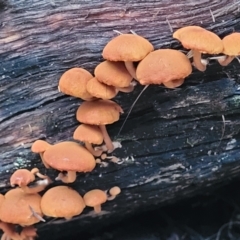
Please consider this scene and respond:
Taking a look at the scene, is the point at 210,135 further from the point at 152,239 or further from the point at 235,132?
the point at 152,239

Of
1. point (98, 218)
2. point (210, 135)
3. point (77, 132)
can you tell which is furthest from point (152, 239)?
point (77, 132)

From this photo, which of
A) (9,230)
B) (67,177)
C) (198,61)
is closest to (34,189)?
(67,177)

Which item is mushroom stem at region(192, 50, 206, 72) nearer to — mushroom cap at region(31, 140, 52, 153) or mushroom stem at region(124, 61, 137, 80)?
mushroom stem at region(124, 61, 137, 80)

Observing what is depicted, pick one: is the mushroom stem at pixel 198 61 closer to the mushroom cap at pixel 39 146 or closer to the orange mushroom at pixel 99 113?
the orange mushroom at pixel 99 113

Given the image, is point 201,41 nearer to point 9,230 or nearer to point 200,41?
point 200,41

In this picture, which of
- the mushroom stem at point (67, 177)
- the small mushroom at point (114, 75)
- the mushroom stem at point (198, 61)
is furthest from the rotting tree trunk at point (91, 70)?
the small mushroom at point (114, 75)
